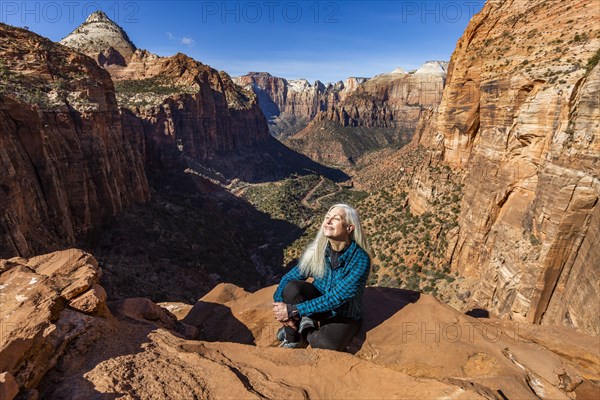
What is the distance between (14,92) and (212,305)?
92.0ft

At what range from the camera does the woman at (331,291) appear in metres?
6.00

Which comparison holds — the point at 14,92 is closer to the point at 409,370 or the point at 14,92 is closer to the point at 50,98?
the point at 50,98

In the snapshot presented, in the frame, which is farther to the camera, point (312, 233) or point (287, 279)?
point (312, 233)

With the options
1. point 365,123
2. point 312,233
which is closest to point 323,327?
point 312,233

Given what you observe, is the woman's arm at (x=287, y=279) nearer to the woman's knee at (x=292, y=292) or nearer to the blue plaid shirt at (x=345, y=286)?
the woman's knee at (x=292, y=292)

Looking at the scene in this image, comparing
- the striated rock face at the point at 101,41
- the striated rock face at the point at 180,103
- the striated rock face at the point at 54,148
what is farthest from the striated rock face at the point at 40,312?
the striated rock face at the point at 101,41

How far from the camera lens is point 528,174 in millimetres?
20844

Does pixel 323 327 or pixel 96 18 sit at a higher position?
pixel 96 18

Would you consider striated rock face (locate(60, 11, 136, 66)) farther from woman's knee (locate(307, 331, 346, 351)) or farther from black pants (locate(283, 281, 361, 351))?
woman's knee (locate(307, 331, 346, 351))

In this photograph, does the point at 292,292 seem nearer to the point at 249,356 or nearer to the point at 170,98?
the point at 249,356

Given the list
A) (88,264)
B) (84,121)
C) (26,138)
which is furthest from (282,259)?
(88,264)

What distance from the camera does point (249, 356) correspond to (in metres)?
5.93

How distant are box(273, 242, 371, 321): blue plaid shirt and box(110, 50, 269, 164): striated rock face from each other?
5837 cm

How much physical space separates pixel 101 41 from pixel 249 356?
12649 centimetres
